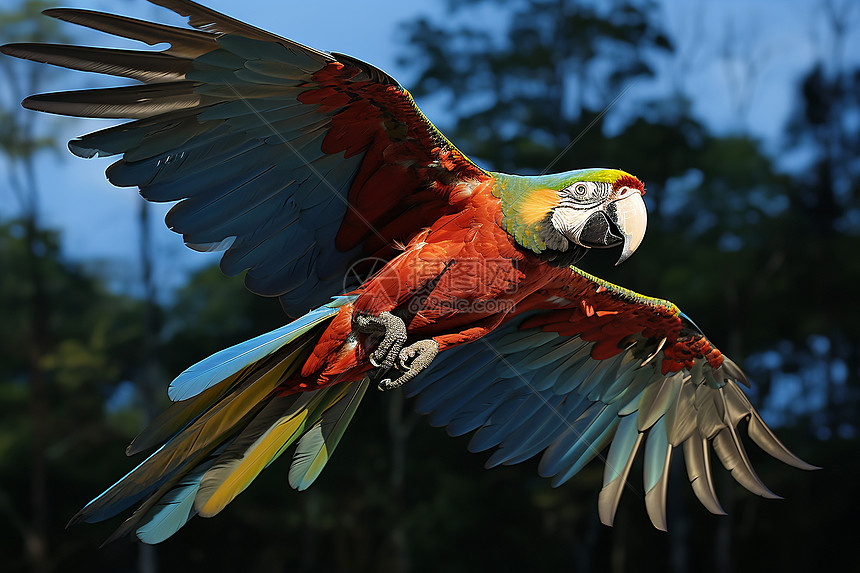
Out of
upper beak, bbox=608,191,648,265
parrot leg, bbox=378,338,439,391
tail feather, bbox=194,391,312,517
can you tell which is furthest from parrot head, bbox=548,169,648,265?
tail feather, bbox=194,391,312,517

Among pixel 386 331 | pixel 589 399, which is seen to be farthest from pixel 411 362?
pixel 589 399

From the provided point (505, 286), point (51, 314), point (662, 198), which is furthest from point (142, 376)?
point (505, 286)

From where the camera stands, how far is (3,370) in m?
12.4

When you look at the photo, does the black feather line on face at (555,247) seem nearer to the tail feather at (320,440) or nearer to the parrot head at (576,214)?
the parrot head at (576,214)

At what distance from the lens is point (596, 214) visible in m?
2.70

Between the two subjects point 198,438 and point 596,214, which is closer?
point 596,214

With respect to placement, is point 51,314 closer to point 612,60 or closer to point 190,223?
point 612,60

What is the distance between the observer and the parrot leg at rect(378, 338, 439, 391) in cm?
276

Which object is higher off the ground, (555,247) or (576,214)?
(576,214)

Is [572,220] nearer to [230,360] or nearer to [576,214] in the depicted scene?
[576,214]

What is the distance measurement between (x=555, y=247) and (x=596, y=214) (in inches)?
7.4

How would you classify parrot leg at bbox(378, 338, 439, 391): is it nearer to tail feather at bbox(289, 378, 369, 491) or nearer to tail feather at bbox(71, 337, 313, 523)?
tail feather at bbox(71, 337, 313, 523)

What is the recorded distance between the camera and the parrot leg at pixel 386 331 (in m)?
2.74

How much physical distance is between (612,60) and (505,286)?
10.5 m
